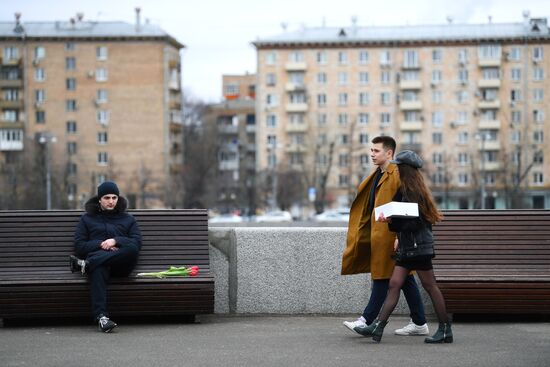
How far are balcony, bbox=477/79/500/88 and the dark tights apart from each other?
10557 centimetres

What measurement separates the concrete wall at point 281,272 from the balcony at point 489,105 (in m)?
104

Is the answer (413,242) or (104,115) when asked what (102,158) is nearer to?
(104,115)

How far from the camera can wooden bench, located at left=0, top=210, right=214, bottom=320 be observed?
429 inches

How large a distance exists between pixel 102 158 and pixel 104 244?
101 m

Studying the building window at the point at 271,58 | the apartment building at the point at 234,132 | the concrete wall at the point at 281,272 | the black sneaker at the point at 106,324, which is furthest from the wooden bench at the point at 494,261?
the apartment building at the point at 234,132

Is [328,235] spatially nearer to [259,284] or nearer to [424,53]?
[259,284]

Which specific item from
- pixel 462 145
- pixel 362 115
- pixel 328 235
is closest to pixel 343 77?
pixel 362 115

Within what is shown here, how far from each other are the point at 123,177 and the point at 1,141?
46.1 feet

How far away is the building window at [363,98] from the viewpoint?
11550 cm

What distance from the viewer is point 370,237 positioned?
10.3m

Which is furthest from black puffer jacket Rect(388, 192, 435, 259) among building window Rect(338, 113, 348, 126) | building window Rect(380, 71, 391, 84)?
building window Rect(338, 113, 348, 126)

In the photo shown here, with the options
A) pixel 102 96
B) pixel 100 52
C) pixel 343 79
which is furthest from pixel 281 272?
pixel 343 79

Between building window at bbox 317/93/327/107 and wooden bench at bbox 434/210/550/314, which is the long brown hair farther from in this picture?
building window at bbox 317/93/327/107

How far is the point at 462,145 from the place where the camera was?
376 ft
